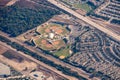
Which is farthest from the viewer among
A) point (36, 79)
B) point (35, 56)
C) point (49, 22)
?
point (49, 22)

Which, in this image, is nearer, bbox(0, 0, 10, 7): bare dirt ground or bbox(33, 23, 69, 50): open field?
bbox(33, 23, 69, 50): open field

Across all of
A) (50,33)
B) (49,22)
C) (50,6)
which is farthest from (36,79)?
(50,6)

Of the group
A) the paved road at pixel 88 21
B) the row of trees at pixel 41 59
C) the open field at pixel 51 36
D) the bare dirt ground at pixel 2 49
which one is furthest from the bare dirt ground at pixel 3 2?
the bare dirt ground at pixel 2 49

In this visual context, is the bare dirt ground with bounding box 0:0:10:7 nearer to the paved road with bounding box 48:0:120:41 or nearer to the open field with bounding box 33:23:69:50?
the paved road with bounding box 48:0:120:41

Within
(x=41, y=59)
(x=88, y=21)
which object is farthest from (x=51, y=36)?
(x=88, y=21)

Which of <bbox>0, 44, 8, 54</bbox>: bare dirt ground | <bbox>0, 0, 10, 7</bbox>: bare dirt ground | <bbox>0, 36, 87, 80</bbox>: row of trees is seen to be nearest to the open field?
<bbox>0, 36, 87, 80</bbox>: row of trees

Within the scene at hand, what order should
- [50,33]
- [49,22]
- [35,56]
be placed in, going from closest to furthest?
[35,56] < [50,33] < [49,22]

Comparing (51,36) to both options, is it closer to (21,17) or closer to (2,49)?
(21,17)

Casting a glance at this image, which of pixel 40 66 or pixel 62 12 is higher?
pixel 62 12

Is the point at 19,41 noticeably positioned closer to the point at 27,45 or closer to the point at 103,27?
the point at 27,45

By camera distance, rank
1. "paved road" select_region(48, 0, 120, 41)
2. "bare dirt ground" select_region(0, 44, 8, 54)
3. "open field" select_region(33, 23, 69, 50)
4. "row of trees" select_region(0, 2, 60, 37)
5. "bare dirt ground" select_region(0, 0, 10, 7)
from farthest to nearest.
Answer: "bare dirt ground" select_region(0, 0, 10, 7)
"row of trees" select_region(0, 2, 60, 37)
"paved road" select_region(48, 0, 120, 41)
"open field" select_region(33, 23, 69, 50)
"bare dirt ground" select_region(0, 44, 8, 54)

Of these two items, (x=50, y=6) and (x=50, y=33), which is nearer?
(x=50, y=33)
